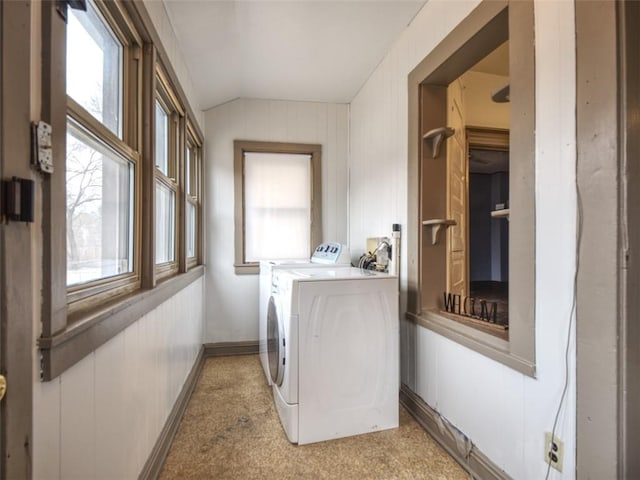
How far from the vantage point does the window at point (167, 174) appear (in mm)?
1954

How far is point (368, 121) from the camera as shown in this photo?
117 inches

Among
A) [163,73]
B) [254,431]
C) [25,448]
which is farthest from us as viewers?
[254,431]

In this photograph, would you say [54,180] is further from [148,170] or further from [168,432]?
[168,432]

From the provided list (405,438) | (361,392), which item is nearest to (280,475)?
(361,392)

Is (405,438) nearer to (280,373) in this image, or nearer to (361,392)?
(361,392)

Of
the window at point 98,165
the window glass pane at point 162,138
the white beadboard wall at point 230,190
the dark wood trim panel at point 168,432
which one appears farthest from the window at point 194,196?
the window at point 98,165

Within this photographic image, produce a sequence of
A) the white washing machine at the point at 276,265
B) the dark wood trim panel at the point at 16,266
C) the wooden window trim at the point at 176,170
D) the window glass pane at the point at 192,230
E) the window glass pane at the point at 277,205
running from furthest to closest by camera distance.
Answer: the window glass pane at the point at 277,205
the window glass pane at the point at 192,230
the white washing machine at the point at 276,265
the wooden window trim at the point at 176,170
the dark wood trim panel at the point at 16,266

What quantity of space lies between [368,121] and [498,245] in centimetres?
448

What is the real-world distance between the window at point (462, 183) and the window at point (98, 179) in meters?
1.45

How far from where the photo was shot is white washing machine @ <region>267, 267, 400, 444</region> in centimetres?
181

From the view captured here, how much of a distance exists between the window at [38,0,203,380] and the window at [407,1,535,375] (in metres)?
1.45

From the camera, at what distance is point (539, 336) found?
3.99 ft

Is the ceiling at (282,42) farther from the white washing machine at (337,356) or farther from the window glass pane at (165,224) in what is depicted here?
the white washing machine at (337,356)

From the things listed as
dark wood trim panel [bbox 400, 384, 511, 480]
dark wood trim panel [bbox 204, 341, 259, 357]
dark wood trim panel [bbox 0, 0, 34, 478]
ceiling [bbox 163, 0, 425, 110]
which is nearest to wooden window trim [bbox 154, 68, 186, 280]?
ceiling [bbox 163, 0, 425, 110]
